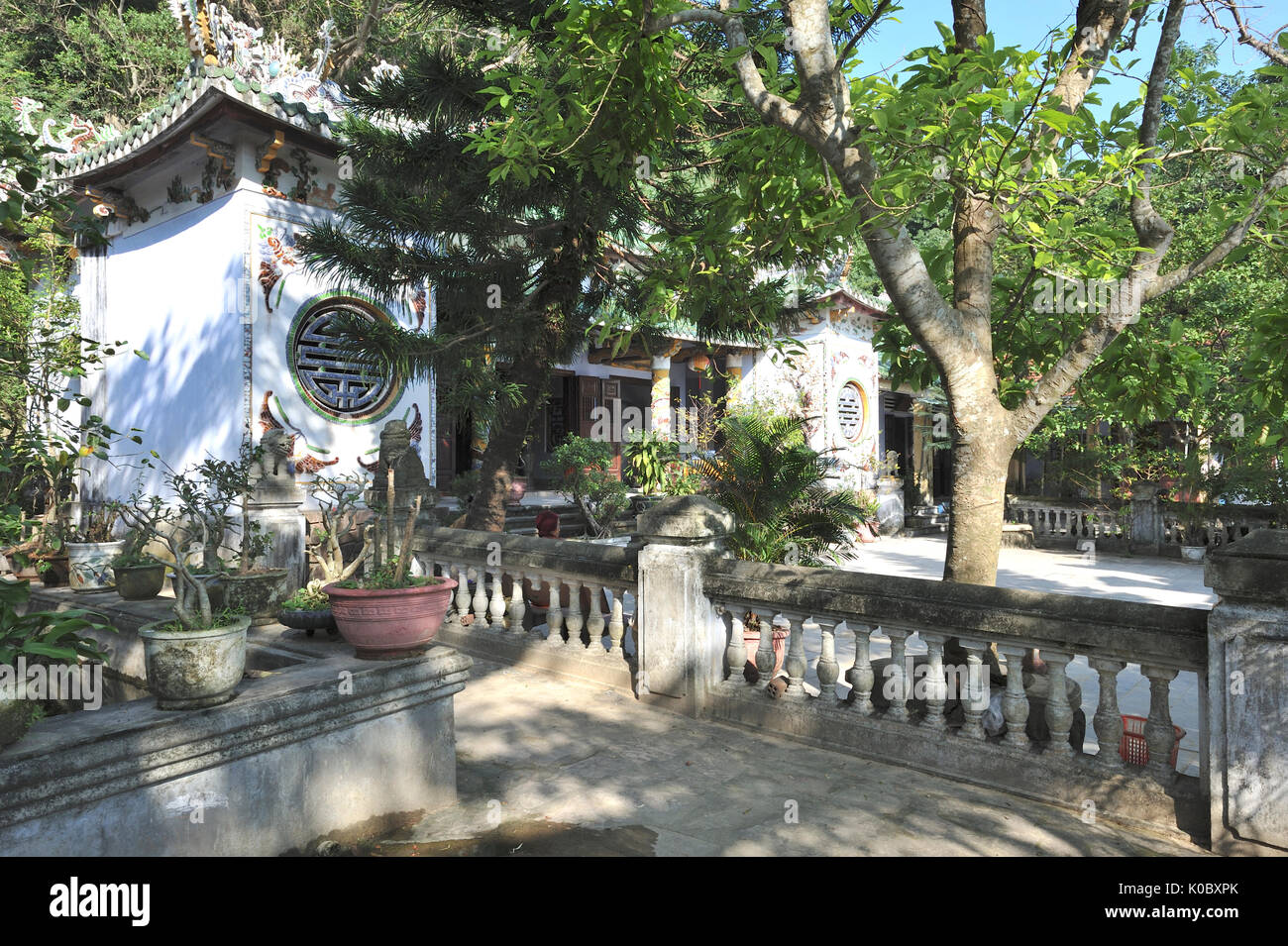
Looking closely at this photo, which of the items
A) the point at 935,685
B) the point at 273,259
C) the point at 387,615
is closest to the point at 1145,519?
the point at 935,685

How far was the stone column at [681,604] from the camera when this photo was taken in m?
4.68

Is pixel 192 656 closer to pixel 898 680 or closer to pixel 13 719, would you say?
pixel 13 719

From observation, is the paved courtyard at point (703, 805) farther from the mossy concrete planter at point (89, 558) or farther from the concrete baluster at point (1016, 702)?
the mossy concrete planter at point (89, 558)

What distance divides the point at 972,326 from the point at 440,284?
4671 mm

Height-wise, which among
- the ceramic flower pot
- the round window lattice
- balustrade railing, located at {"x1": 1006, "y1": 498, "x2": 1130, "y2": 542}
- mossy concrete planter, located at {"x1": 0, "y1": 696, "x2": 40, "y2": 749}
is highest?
the round window lattice

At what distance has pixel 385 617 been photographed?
136 inches

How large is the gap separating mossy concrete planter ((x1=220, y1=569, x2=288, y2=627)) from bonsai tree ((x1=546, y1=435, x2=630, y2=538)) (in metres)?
7.69

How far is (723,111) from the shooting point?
7.29m

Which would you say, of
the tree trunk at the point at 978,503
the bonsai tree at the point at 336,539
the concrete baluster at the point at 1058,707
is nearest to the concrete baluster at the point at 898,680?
the tree trunk at the point at 978,503

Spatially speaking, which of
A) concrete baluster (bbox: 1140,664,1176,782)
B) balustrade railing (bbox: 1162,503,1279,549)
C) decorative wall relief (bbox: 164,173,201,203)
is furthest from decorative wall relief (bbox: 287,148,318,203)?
balustrade railing (bbox: 1162,503,1279,549)

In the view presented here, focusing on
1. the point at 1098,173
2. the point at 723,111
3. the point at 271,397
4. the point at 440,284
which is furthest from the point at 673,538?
the point at 271,397

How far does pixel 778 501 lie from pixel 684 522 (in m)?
1.32

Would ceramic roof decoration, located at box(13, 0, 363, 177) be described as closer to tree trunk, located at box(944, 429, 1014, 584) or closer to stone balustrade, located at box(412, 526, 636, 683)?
stone balustrade, located at box(412, 526, 636, 683)

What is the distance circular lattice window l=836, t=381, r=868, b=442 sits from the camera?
1934cm
